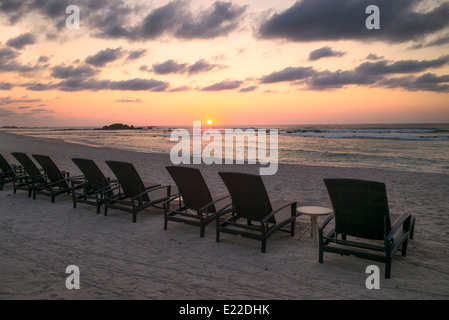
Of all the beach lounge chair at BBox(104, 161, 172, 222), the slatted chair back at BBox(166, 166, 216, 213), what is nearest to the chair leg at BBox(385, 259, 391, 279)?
the slatted chair back at BBox(166, 166, 216, 213)

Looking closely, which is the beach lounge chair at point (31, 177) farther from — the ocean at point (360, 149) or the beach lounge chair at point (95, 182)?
the ocean at point (360, 149)

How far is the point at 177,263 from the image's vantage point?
364 centimetres

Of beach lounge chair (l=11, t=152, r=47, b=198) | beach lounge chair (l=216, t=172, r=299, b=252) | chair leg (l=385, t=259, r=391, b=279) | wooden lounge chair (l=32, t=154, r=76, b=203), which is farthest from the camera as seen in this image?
beach lounge chair (l=11, t=152, r=47, b=198)

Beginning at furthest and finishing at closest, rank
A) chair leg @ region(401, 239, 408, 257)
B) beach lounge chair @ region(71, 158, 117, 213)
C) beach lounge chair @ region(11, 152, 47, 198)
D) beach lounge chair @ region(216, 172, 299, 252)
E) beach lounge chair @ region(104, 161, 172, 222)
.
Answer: beach lounge chair @ region(11, 152, 47, 198) → beach lounge chair @ region(71, 158, 117, 213) → beach lounge chair @ region(104, 161, 172, 222) → beach lounge chair @ region(216, 172, 299, 252) → chair leg @ region(401, 239, 408, 257)

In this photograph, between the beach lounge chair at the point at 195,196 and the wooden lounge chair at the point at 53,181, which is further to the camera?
the wooden lounge chair at the point at 53,181

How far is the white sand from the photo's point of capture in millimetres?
2996

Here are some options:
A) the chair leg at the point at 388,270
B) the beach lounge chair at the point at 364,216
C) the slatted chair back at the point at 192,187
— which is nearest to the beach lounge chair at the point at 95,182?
the slatted chair back at the point at 192,187

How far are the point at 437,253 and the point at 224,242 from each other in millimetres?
2862

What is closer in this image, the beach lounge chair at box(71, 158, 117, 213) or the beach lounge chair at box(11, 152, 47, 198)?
the beach lounge chair at box(71, 158, 117, 213)

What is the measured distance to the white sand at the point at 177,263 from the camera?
300cm

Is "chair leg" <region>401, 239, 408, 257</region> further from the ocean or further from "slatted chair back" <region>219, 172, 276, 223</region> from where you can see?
the ocean

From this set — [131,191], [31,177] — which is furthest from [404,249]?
[31,177]
